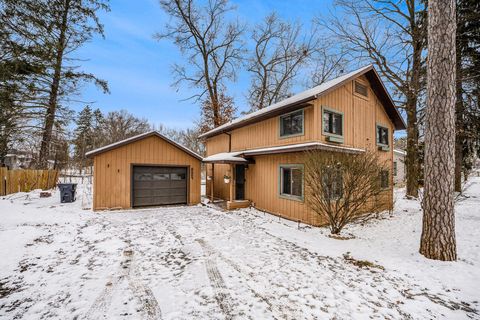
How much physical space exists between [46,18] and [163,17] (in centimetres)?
1607

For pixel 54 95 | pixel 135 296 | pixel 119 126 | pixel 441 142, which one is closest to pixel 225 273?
pixel 135 296

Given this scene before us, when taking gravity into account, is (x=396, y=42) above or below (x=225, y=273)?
above

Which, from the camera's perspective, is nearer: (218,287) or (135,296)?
(135,296)

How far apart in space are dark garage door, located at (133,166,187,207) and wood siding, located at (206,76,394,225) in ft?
11.7

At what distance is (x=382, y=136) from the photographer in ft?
36.8

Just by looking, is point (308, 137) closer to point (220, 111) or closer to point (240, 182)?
point (240, 182)

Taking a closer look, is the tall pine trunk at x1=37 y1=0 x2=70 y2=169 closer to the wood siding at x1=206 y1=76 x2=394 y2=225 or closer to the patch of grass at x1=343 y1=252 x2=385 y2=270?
the wood siding at x1=206 y1=76 x2=394 y2=225

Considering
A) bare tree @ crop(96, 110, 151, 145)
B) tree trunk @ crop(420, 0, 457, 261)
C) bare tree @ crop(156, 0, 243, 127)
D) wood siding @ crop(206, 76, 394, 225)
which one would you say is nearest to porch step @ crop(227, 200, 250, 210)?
wood siding @ crop(206, 76, 394, 225)

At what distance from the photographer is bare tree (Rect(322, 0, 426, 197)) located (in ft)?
39.0

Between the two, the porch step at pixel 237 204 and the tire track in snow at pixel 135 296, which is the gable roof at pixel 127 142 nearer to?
the porch step at pixel 237 204

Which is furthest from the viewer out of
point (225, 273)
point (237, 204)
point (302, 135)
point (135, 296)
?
point (237, 204)

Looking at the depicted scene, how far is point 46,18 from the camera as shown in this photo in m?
5.73

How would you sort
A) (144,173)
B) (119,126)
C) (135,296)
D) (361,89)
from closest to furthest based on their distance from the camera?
(135,296)
(361,89)
(144,173)
(119,126)

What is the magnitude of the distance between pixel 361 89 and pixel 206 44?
1581cm
